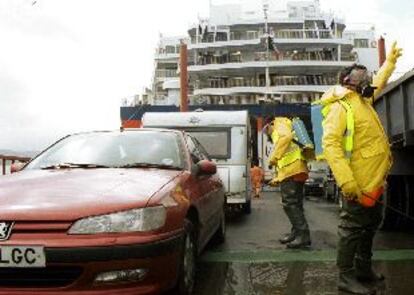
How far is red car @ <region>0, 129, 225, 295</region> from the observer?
12.0ft

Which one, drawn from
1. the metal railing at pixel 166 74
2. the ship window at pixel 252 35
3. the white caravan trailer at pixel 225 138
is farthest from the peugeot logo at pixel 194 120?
the metal railing at pixel 166 74

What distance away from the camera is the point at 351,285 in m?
4.70

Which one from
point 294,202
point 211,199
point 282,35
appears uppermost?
point 282,35

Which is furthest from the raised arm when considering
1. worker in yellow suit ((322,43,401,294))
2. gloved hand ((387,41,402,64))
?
worker in yellow suit ((322,43,401,294))

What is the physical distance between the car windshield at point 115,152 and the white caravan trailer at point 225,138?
16.8 ft

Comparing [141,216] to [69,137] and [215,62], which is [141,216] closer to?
[69,137]

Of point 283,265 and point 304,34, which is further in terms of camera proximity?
point 304,34

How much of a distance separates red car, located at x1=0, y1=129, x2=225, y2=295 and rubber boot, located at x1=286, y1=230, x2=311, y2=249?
2385 millimetres

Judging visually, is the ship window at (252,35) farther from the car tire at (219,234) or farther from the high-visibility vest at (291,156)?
the car tire at (219,234)

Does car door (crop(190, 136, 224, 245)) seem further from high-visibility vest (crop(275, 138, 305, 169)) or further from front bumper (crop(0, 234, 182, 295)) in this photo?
front bumper (crop(0, 234, 182, 295))

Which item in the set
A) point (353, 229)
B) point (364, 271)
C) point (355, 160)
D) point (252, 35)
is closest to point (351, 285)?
point (364, 271)

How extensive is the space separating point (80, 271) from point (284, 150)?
13.1 feet

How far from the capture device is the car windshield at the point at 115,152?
5223 mm

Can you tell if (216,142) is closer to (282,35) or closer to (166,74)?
(282,35)
